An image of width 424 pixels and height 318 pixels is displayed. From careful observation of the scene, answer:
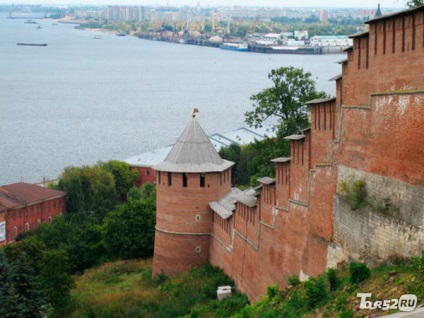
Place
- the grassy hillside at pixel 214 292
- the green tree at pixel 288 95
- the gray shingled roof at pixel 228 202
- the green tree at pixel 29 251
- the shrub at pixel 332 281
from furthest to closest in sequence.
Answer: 1. the green tree at pixel 288 95
2. the green tree at pixel 29 251
3. the gray shingled roof at pixel 228 202
4. the shrub at pixel 332 281
5. the grassy hillside at pixel 214 292

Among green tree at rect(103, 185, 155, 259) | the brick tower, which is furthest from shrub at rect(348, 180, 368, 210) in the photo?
green tree at rect(103, 185, 155, 259)

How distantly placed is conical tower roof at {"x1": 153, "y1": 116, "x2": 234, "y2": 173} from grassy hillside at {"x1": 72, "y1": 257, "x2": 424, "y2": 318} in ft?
9.38

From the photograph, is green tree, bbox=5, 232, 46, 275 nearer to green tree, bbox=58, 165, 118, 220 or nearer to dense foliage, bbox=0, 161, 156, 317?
dense foliage, bbox=0, 161, 156, 317

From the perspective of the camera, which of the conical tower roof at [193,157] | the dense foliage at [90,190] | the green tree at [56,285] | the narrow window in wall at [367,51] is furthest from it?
the dense foliage at [90,190]

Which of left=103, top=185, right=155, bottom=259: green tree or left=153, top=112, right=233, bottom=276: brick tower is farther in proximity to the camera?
left=103, top=185, right=155, bottom=259: green tree

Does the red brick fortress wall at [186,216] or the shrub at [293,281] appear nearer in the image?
the shrub at [293,281]

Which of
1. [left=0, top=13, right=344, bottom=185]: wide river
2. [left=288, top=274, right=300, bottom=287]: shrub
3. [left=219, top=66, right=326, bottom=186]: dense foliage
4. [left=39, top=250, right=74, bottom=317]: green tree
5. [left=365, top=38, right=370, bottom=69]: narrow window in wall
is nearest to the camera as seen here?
[left=365, top=38, right=370, bottom=69]: narrow window in wall

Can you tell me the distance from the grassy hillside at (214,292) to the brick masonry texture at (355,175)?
2.18 feet

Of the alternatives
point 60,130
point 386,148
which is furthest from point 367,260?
point 60,130

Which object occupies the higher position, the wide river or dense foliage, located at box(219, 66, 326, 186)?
dense foliage, located at box(219, 66, 326, 186)

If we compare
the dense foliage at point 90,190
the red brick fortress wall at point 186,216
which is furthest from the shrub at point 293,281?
the dense foliage at point 90,190

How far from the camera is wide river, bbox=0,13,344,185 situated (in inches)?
2489

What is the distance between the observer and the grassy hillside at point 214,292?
1227 cm

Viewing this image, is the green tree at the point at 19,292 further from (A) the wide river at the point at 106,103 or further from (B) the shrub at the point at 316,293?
(A) the wide river at the point at 106,103
